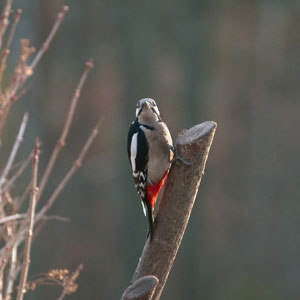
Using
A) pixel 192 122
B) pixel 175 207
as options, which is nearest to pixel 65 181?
pixel 175 207

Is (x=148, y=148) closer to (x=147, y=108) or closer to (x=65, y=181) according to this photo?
(x=147, y=108)

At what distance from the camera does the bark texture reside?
280 cm

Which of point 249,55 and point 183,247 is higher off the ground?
point 249,55

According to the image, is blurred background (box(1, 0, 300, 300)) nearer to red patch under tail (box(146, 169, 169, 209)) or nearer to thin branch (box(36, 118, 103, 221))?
red patch under tail (box(146, 169, 169, 209))

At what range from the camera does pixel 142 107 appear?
11.2ft

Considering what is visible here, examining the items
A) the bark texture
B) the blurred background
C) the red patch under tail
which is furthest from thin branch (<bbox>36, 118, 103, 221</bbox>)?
the blurred background

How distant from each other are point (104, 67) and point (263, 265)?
4224 mm

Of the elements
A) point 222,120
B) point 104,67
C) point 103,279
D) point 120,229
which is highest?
point 104,67

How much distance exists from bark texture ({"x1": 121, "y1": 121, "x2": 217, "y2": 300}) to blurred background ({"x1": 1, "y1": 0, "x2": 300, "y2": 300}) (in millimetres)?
8097

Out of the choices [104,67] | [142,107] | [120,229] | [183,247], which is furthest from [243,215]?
[142,107]

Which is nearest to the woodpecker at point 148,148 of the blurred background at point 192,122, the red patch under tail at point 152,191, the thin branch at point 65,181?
the red patch under tail at point 152,191

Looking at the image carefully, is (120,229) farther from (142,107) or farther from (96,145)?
(142,107)

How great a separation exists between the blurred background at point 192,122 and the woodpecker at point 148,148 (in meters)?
7.47

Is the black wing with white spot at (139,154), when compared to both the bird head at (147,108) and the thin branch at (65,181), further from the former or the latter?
the thin branch at (65,181)
